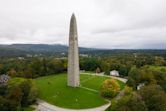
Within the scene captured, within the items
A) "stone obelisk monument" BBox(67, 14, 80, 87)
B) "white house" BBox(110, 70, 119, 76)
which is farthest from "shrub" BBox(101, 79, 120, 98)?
"white house" BBox(110, 70, 119, 76)

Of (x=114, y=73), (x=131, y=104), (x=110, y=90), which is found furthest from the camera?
(x=114, y=73)

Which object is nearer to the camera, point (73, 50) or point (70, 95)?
point (70, 95)

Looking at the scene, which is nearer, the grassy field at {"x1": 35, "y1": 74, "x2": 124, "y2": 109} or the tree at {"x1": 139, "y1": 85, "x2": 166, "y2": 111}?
the tree at {"x1": 139, "y1": 85, "x2": 166, "y2": 111}

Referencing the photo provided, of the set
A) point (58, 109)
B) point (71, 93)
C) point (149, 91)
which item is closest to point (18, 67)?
point (71, 93)

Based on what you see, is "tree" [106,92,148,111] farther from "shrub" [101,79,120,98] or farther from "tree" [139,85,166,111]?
"shrub" [101,79,120,98]

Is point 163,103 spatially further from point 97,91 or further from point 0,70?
point 0,70

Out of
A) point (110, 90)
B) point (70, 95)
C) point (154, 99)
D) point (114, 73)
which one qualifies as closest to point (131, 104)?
point (154, 99)

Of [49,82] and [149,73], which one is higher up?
[149,73]

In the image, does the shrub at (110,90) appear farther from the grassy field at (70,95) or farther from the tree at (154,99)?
the tree at (154,99)

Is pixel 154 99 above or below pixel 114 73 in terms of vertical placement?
above

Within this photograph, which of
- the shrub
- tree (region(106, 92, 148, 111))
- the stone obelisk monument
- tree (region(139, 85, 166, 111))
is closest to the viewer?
tree (region(106, 92, 148, 111))

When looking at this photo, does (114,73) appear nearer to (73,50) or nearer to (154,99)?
(73,50)
